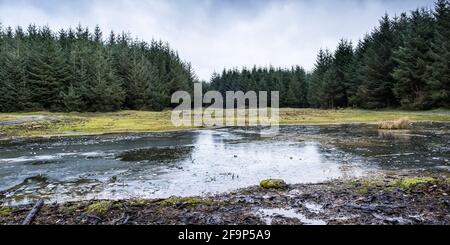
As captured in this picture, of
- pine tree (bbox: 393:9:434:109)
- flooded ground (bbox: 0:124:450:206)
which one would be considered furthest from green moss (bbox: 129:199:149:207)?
pine tree (bbox: 393:9:434:109)

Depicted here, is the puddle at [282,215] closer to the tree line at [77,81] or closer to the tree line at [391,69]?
the tree line at [391,69]

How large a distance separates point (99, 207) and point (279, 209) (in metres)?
4.35

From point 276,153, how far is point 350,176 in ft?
23.7

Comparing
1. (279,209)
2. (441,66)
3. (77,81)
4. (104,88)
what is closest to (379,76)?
(441,66)

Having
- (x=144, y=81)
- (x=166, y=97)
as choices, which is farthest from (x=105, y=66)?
(x=166, y=97)

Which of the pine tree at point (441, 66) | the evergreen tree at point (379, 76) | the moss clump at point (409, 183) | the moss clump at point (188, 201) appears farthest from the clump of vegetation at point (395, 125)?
the evergreen tree at point (379, 76)

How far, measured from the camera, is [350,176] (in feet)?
44.7

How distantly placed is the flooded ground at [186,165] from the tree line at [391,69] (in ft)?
101

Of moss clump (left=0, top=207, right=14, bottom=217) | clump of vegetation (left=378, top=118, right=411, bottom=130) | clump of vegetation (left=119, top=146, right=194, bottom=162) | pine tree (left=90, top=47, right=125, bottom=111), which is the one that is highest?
pine tree (left=90, top=47, right=125, bottom=111)

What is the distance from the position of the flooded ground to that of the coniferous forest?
1356 inches

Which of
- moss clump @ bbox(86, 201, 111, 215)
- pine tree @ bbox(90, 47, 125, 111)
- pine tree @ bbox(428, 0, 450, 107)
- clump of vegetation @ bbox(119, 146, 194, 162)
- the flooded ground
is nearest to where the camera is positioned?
moss clump @ bbox(86, 201, 111, 215)

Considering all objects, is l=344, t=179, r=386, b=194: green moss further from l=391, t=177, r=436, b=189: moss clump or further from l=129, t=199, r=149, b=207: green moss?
l=129, t=199, r=149, b=207: green moss

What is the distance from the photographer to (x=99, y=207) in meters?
9.18

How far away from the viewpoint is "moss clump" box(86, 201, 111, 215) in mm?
8812
